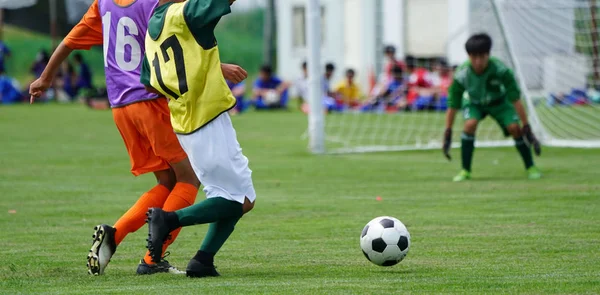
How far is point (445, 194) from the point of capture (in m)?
10.2

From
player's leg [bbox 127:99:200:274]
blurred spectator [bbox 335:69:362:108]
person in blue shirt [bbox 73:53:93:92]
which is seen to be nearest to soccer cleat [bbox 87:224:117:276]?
player's leg [bbox 127:99:200:274]

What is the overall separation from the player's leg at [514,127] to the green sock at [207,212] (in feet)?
21.6

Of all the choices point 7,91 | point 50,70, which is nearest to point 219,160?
point 50,70

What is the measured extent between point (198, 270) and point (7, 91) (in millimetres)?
27914

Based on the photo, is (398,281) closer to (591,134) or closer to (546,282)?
(546,282)

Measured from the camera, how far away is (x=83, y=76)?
33906 mm

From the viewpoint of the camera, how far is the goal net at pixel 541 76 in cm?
1634

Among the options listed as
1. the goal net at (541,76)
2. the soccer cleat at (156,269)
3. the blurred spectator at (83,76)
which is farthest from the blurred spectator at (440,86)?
the soccer cleat at (156,269)

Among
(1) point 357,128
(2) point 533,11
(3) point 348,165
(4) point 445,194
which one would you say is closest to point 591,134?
(2) point 533,11

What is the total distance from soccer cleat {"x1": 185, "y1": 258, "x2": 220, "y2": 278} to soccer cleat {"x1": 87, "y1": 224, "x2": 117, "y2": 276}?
1.73 ft

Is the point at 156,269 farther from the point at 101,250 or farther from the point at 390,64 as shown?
the point at 390,64

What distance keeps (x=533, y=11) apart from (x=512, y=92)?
668 centimetres

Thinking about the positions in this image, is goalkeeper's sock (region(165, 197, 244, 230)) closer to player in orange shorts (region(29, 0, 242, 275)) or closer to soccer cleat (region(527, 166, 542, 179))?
player in orange shorts (region(29, 0, 242, 275))

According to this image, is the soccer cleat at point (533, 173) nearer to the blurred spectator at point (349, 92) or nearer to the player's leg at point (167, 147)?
the player's leg at point (167, 147)
